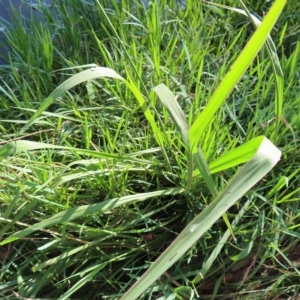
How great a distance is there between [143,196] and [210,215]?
40cm

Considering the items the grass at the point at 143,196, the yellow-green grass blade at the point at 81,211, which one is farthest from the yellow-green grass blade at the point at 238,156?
the yellow-green grass blade at the point at 81,211

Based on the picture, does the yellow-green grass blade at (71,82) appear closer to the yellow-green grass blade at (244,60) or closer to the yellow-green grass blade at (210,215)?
the yellow-green grass blade at (244,60)

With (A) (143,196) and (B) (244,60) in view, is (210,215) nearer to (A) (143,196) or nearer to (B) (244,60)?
(B) (244,60)

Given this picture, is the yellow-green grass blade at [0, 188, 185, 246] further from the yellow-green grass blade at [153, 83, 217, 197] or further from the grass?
the yellow-green grass blade at [153, 83, 217, 197]

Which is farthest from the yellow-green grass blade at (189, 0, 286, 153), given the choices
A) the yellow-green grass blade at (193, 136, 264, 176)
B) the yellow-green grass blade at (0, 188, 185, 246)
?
the yellow-green grass blade at (0, 188, 185, 246)

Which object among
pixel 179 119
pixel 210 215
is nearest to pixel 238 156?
pixel 179 119

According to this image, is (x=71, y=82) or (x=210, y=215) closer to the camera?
(x=210, y=215)

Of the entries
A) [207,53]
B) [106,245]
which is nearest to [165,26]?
[207,53]

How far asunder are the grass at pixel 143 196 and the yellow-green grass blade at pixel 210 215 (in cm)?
26

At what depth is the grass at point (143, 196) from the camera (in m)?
0.92

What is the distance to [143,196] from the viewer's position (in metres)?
0.92

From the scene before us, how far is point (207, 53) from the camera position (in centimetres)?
116

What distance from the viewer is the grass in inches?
36.3

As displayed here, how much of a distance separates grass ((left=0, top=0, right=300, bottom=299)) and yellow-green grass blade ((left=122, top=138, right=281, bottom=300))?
0.26m
